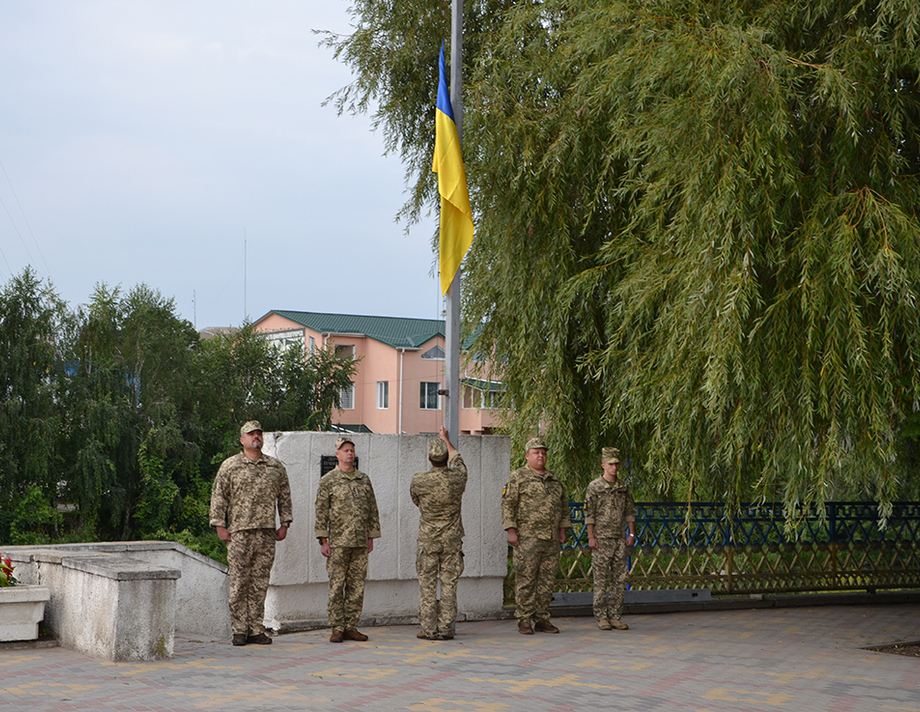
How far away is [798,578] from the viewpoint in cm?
1300

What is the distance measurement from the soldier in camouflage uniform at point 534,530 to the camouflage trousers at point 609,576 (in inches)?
20.0

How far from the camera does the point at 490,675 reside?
7551 millimetres

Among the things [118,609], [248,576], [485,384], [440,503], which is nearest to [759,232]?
[440,503]

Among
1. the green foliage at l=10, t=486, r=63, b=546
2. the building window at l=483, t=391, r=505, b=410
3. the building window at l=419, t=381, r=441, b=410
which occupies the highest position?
the building window at l=419, t=381, r=441, b=410

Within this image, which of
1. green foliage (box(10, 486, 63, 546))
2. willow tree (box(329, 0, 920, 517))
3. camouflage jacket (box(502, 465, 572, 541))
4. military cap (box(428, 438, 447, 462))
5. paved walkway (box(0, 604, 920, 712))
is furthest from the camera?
green foliage (box(10, 486, 63, 546))

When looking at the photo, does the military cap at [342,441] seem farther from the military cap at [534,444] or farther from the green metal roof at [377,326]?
the green metal roof at [377,326]

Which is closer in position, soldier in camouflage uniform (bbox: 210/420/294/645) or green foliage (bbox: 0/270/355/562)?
soldier in camouflage uniform (bbox: 210/420/294/645)

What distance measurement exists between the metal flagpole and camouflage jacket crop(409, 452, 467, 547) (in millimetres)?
456

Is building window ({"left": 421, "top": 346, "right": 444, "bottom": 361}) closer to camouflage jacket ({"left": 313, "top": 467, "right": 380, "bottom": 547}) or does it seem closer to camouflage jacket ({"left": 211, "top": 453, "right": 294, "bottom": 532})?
camouflage jacket ({"left": 313, "top": 467, "right": 380, "bottom": 547})

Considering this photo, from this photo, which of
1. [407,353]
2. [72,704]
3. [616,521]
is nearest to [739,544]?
[616,521]

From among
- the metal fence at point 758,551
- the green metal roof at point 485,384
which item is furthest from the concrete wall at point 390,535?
the green metal roof at point 485,384

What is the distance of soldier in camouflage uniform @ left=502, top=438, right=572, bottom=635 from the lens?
980 centimetres

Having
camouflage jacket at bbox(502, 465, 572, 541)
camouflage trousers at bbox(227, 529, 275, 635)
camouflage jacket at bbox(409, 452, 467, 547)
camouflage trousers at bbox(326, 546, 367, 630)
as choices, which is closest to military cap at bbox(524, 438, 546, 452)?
camouflage jacket at bbox(502, 465, 572, 541)

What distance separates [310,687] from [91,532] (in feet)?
127
